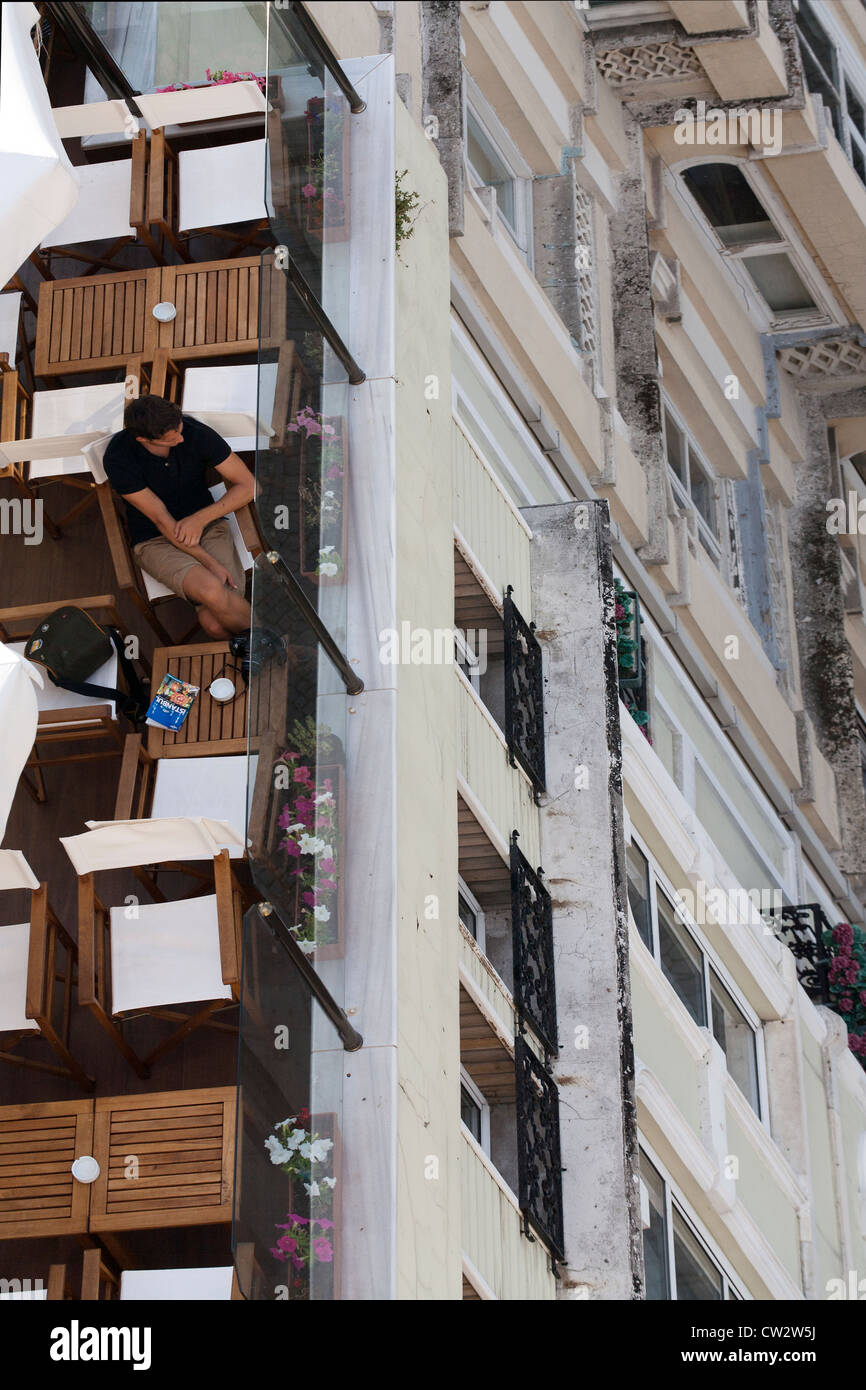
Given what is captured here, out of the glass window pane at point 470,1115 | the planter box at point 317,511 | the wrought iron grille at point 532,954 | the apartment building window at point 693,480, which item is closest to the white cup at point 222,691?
the planter box at point 317,511

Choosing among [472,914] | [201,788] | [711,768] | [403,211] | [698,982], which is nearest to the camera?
[201,788]

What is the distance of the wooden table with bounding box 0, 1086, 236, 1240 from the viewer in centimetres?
863

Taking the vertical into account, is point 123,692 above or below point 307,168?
below

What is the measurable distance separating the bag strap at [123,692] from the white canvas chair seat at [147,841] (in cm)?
82

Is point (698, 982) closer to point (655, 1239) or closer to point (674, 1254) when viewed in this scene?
point (674, 1254)

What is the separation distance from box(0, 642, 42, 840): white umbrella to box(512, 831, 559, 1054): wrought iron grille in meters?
3.59

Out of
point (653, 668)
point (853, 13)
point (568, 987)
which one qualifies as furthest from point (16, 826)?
point (853, 13)

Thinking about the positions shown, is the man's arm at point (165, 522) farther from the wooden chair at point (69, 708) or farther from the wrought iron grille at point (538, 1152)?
the wrought iron grille at point (538, 1152)

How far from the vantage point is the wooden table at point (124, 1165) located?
28.3ft

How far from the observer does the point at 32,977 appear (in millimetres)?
8992

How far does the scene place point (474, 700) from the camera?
11406mm

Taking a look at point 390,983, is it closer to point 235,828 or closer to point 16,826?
point 235,828

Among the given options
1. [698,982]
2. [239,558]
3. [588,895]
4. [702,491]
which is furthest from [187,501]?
[702,491]

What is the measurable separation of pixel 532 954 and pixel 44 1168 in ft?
11.3
